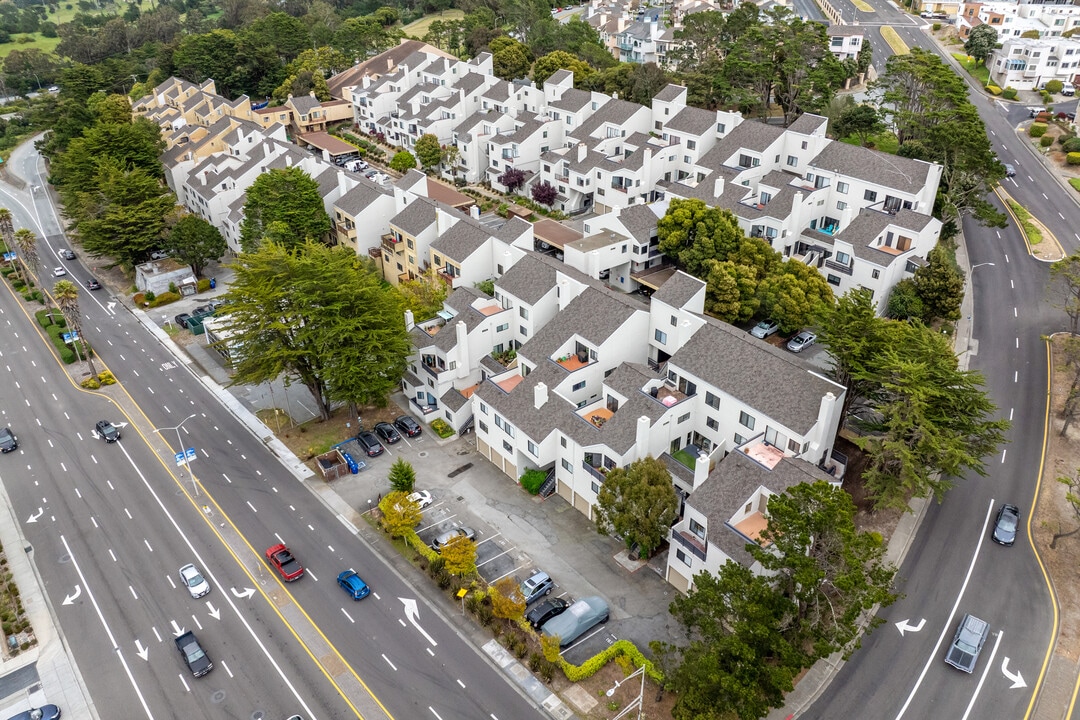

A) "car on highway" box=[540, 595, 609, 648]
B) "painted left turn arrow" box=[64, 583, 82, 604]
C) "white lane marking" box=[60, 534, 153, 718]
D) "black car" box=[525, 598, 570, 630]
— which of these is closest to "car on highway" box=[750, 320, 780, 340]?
"car on highway" box=[540, 595, 609, 648]

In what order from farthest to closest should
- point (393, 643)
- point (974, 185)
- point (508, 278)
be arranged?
point (974, 185) → point (508, 278) → point (393, 643)

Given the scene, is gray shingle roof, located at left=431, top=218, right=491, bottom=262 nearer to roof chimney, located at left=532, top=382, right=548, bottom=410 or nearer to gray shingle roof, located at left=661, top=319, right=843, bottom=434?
roof chimney, located at left=532, top=382, right=548, bottom=410

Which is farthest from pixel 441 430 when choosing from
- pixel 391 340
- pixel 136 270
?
pixel 136 270

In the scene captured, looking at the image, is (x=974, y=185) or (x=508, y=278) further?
(x=974, y=185)

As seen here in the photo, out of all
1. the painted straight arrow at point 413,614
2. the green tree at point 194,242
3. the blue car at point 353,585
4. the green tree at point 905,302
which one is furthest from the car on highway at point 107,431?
the green tree at point 905,302

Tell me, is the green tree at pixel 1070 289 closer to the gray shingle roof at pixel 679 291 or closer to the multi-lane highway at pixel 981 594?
the multi-lane highway at pixel 981 594

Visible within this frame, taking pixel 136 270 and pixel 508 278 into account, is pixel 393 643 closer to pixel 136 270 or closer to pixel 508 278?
pixel 508 278

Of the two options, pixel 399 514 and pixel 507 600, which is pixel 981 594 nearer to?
pixel 507 600
